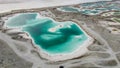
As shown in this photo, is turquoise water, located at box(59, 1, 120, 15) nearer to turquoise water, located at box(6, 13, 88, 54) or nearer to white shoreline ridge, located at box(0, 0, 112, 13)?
white shoreline ridge, located at box(0, 0, 112, 13)

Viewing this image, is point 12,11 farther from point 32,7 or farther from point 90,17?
point 90,17

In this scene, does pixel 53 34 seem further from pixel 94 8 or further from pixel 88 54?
pixel 94 8

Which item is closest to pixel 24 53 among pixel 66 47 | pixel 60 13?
pixel 66 47

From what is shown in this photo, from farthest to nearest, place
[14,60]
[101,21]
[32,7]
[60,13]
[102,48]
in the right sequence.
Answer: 1. [32,7]
2. [60,13]
3. [101,21]
4. [102,48]
5. [14,60]

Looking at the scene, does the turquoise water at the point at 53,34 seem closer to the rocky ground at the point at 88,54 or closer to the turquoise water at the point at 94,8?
the rocky ground at the point at 88,54

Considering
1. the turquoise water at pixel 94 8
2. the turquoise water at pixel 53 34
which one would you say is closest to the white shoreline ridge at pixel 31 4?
the turquoise water at pixel 94 8

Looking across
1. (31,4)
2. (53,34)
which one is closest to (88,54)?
(53,34)
